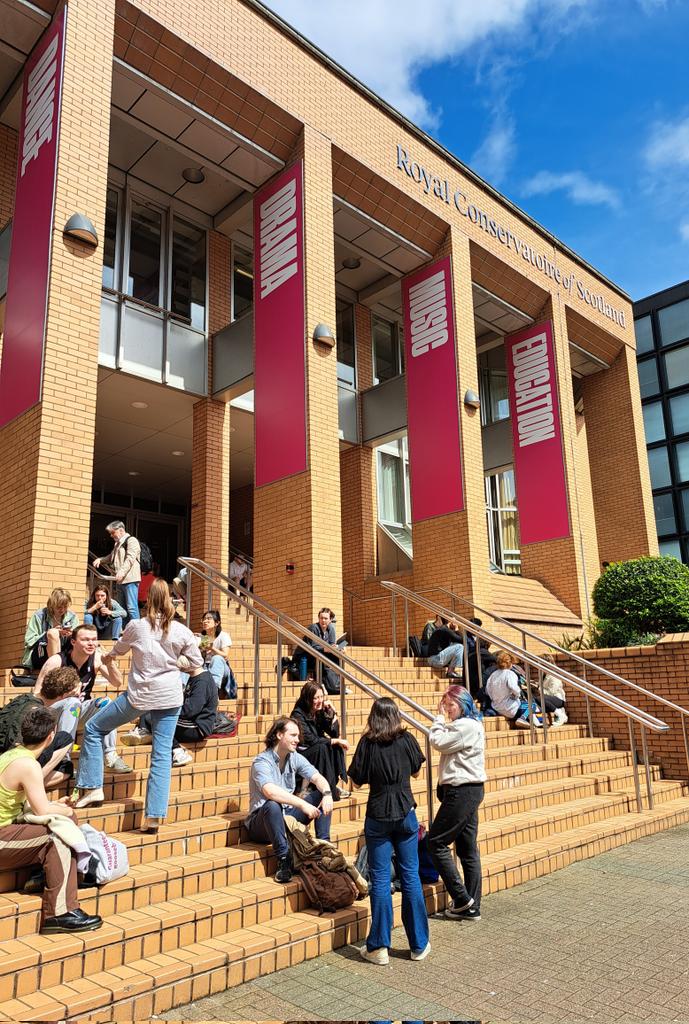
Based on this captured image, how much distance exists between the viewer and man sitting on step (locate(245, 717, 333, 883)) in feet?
A: 16.6

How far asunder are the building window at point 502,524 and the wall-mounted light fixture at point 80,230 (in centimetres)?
1474

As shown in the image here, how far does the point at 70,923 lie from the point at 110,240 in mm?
11976

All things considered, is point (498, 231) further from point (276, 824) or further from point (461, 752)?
point (276, 824)

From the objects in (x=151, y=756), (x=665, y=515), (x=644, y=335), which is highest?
(x=644, y=335)

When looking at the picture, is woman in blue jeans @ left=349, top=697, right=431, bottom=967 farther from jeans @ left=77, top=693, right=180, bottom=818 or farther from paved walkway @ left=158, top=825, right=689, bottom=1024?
jeans @ left=77, top=693, right=180, bottom=818

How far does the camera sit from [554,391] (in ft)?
56.5

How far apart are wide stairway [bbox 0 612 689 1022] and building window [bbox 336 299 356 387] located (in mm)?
10355

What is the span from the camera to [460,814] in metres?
5.21

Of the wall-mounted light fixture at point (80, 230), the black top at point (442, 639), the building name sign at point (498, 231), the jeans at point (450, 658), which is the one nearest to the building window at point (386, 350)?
the building name sign at point (498, 231)

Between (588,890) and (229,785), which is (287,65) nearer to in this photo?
(229,785)

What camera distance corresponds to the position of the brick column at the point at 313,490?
11172 millimetres

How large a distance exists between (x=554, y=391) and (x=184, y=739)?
43.1ft

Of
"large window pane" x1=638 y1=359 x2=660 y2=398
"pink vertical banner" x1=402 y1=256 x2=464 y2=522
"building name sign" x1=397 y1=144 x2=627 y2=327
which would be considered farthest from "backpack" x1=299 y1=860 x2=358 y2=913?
"large window pane" x1=638 y1=359 x2=660 y2=398

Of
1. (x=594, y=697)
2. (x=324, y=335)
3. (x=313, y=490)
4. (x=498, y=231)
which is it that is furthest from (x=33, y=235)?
(x=498, y=231)
